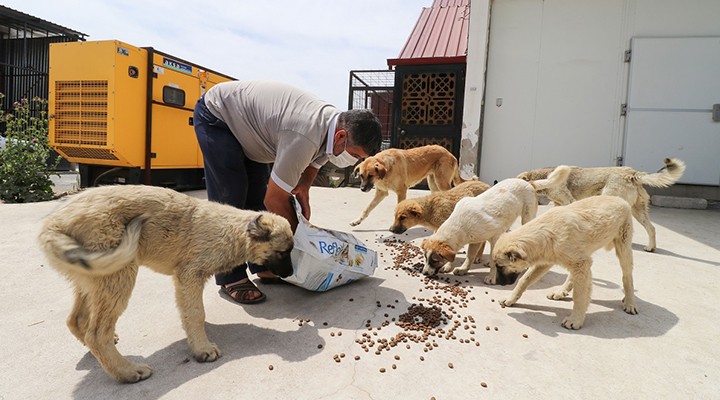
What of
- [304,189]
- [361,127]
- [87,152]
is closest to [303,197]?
[304,189]

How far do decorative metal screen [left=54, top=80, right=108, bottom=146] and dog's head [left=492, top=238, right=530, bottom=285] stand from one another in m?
7.68

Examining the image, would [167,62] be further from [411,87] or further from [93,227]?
[93,227]

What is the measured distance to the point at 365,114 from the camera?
325 centimetres

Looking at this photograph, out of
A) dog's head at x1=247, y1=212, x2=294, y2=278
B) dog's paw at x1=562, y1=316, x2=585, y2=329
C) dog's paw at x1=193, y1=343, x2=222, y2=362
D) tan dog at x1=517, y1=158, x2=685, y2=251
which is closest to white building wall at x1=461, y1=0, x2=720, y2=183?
tan dog at x1=517, y1=158, x2=685, y2=251

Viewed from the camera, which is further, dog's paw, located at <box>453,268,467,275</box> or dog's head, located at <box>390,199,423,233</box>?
dog's head, located at <box>390,199,423,233</box>

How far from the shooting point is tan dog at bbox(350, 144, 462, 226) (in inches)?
263

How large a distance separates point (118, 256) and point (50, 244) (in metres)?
0.32

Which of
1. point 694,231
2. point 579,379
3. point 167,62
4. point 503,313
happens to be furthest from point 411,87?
point 579,379

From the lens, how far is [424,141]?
36.6ft

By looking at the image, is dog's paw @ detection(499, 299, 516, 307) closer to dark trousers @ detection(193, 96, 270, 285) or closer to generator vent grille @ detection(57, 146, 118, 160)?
dark trousers @ detection(193, 96, 270, 285)

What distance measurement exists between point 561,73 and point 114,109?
33.1 ft

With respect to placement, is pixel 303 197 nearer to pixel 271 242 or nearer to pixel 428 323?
pixel 271 242

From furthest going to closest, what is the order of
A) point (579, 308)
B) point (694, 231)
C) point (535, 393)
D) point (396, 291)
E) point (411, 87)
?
point (411, 87) < point (694, 231) < point (396, 291) < point (579, 308) < point (535, 393)

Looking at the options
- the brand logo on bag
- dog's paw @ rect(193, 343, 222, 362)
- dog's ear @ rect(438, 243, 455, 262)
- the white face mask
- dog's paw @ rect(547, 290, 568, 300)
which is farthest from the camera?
dog's ear @ rect(438, 243, 455, 262)
